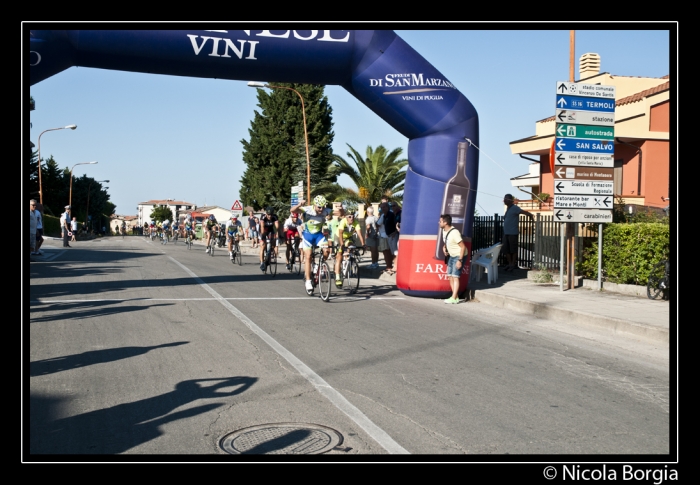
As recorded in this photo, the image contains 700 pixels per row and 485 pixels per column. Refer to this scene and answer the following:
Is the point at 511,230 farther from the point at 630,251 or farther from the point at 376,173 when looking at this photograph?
the point at 376,173

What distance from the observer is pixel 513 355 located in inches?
297

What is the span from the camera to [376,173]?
40312 millimetres

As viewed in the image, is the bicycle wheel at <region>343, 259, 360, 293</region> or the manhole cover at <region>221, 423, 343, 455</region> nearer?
the manhole cover at <region>221, 423, 343, 455</region>

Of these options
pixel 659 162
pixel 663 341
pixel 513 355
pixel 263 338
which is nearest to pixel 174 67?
pixel 263 338

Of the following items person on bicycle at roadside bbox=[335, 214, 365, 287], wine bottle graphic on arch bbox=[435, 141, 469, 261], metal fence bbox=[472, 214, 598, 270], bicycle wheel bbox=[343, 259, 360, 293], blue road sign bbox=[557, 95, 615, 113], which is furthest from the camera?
metal fence bbox=[472, 214, 598, 270]

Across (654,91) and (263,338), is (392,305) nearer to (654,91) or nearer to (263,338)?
(263,338)

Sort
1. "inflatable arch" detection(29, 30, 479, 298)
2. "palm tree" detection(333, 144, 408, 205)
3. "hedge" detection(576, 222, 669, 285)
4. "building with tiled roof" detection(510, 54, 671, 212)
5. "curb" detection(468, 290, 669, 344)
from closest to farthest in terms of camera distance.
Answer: "curb" detection(468, 290, 669, 344)
"inflatable arch" detection(29, 30, 479, 298)
"hedge" detection(576, 222, 669, 285)
"building with tiled roof" detection(510, 54, 671, 212)
"palm tree" detection(333, 144, 408, 205)

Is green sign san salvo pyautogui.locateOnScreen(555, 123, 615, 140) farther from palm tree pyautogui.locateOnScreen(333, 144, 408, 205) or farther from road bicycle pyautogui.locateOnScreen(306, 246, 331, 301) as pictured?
palm tree pyautogui.locateOnScreen(333, 144, 408, 205)

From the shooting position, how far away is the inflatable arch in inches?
416

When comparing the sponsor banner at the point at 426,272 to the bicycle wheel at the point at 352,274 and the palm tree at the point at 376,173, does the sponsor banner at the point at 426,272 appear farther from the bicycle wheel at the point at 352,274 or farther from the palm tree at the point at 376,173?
the palm tree at the point at 376,173

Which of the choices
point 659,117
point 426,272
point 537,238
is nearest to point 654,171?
point 659,117

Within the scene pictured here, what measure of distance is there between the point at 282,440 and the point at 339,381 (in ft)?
5.54

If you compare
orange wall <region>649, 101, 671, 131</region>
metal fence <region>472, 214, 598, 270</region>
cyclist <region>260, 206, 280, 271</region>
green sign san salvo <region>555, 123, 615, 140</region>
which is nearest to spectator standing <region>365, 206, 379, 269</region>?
cyclist <region>260, 206, 280, 271</region>

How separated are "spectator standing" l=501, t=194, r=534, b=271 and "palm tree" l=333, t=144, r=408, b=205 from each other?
76.5 ft
